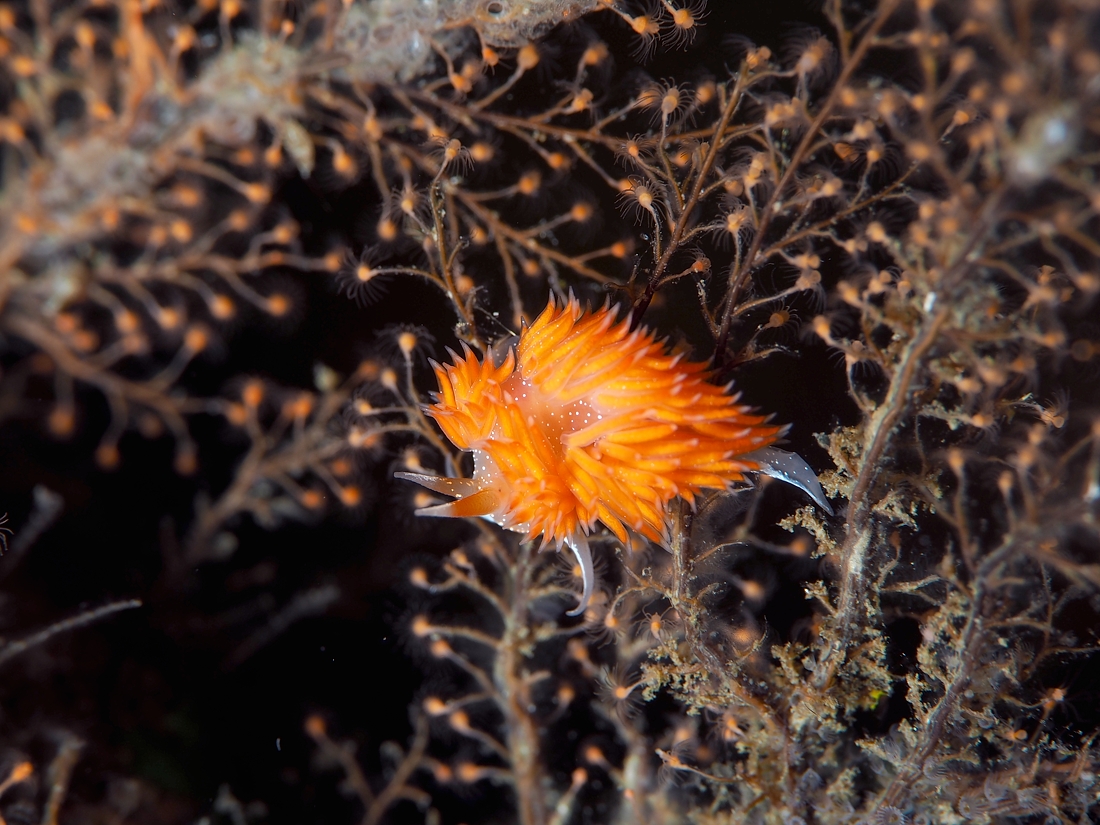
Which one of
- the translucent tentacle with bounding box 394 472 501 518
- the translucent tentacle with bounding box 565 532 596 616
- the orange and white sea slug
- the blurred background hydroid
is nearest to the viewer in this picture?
the blurred background hydroid

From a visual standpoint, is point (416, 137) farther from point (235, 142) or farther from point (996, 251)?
point (996, 251)

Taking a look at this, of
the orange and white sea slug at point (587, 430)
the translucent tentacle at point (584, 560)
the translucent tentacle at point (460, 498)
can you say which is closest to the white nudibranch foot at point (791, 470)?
the orange and white sea slug at point (587, 430)

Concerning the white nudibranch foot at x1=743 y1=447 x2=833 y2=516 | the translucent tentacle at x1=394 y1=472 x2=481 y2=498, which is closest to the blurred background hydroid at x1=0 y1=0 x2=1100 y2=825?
the white nudibranch foot at x1=743 y1=447 x2=833 y2=516

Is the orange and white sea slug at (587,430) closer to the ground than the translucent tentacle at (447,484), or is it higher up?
higher up

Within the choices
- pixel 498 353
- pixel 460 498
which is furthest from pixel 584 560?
pixel 498 353

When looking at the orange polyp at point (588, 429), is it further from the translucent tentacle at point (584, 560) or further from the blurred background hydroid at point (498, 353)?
the blurred background hydroid at point (498, 353)

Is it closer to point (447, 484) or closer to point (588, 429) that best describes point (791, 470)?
point (588, 429)

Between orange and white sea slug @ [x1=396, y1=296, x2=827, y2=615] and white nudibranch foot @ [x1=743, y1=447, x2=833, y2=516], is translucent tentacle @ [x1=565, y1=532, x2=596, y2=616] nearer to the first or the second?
orange and white sea slug @ [x1=396, y1=296, x2=827, y2=615]

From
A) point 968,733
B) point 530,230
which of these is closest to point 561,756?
point 968,733
